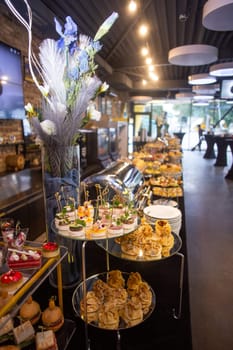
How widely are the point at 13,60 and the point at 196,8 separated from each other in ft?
9.50

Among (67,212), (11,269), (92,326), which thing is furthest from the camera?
(67,212)

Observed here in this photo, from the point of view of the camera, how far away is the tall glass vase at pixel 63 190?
150cm

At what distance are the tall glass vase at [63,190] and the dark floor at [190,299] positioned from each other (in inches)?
4.9

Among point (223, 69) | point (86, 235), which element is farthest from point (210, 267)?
point (223, 69)

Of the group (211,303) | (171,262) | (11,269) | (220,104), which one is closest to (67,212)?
(11,269)

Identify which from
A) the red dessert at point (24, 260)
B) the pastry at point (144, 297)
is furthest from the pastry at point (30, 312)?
the pastry at point (144, 297)

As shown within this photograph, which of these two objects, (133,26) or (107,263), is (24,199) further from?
(133,26)

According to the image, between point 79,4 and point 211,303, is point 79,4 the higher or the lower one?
the higher one

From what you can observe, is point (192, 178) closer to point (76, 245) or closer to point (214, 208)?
point (214, 208)

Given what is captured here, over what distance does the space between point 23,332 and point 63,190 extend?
2.46 feet

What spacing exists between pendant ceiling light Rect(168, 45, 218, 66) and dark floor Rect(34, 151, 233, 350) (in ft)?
8.30

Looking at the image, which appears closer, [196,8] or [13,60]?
[13,60]

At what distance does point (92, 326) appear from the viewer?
4.26 feet

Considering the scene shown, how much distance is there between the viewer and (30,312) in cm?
123
